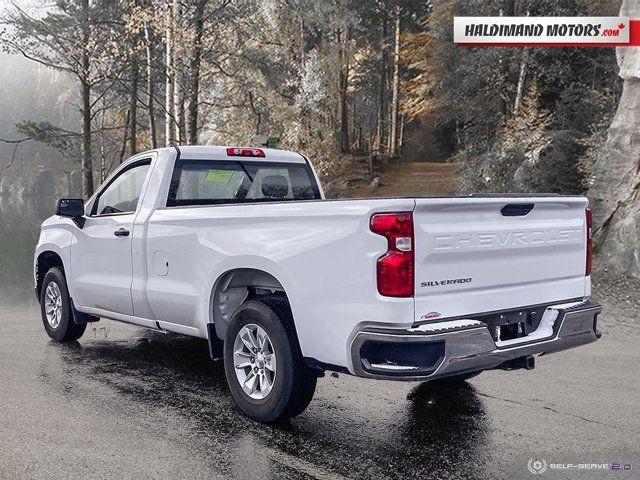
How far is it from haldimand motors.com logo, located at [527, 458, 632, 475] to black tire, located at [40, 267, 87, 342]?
205 inches

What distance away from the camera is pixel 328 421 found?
4.82 meters

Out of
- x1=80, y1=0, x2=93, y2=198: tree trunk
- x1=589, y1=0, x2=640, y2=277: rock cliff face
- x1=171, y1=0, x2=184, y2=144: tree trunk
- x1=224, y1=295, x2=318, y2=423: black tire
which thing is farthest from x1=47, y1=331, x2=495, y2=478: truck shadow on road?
x1=80, y1=0, x2=93, y2=198: tree trunk

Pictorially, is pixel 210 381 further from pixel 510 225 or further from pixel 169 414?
pixel 510 225

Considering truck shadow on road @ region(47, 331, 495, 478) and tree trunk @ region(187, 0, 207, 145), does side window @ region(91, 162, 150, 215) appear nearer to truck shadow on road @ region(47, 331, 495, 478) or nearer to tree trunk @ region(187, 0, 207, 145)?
truck shadow on road @ region(47, 331, 495, 478)

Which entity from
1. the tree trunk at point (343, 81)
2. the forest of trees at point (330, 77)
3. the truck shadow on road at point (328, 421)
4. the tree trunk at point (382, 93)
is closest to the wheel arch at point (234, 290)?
the truck shadow on road at point (328, 421)

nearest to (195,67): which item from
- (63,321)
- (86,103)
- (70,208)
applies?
(86,103)

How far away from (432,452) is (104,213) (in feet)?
13.6

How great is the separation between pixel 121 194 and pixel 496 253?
13.2 feet

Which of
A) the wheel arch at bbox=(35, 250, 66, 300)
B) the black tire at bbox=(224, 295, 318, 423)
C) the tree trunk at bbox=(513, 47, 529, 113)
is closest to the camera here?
the black tire at bbox=(224, 295, 318, 423)

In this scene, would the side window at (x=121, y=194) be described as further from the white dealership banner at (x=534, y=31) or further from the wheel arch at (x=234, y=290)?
the white dealership banner at (x=534, y=31)

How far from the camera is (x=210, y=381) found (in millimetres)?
5895

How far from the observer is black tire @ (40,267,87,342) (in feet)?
24.0

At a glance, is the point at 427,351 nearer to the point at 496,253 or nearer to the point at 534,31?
the point at 496,253

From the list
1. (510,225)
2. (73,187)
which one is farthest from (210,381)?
(73,187)
